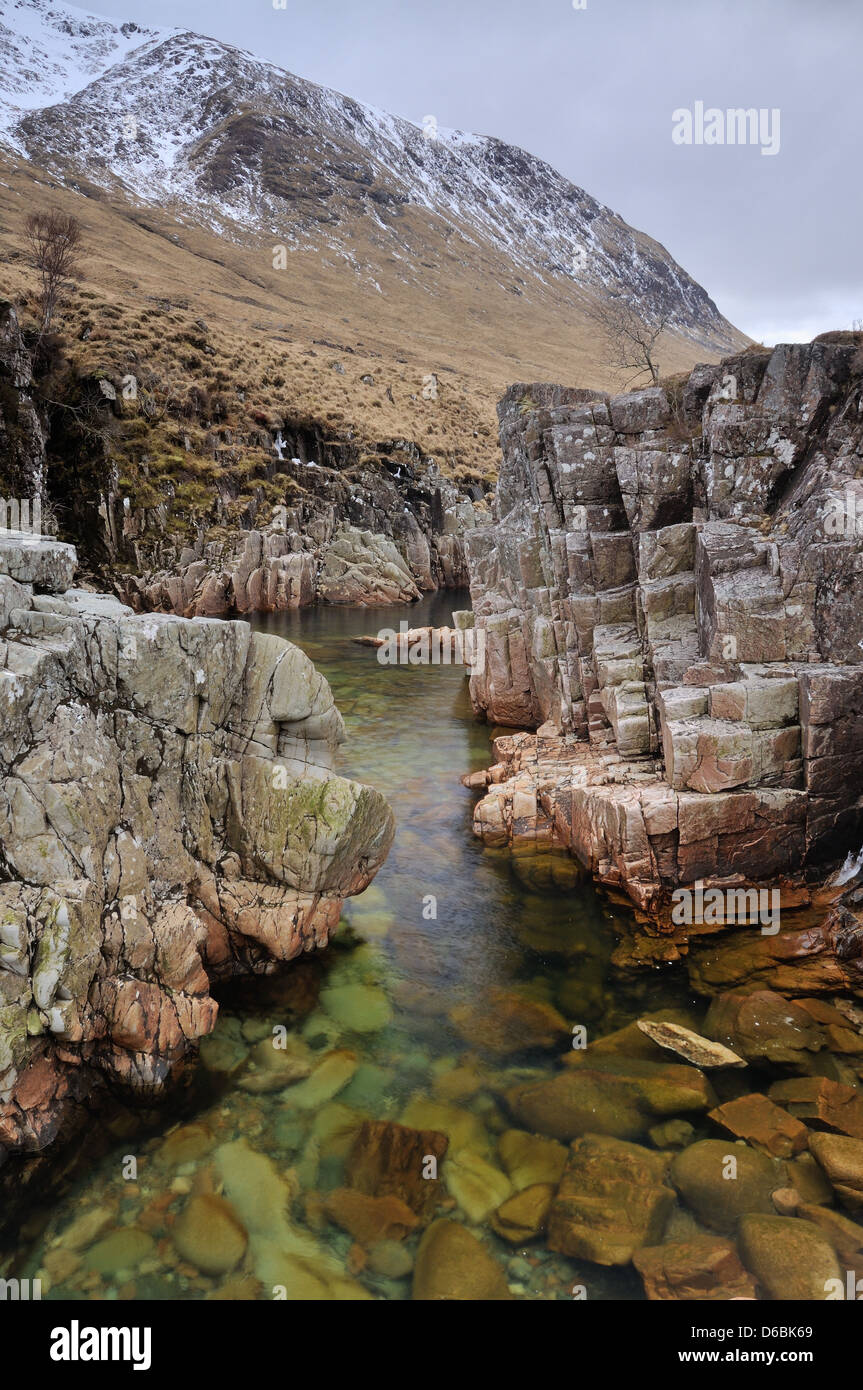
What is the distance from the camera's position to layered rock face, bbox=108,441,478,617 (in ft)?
173

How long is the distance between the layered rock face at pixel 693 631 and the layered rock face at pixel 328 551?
27.5 metres

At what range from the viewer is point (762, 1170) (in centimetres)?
987

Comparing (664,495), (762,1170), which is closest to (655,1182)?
(762,1170)

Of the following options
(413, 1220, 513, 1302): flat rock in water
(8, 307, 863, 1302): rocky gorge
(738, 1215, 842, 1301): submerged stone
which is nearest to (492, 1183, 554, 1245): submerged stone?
(8, 307, 863, 1302): rocky gorge

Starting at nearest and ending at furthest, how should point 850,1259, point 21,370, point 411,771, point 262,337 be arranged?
point 850,1259 < point 411,771 < point 21,370 < point 262,337

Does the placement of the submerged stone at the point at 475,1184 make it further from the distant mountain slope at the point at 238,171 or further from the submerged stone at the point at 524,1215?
the distant mountain slope at the point at 238,171

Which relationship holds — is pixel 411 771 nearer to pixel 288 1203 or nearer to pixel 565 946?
pixel 565 946

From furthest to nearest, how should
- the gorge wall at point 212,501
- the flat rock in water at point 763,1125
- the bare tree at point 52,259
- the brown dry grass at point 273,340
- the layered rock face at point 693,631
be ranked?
the brown dry grass at point 273,340, the bare tree at point 52,259, the gorge wall at point 212,501, the layered rock face at point 693,631, the flat rock in water at point 763,1125

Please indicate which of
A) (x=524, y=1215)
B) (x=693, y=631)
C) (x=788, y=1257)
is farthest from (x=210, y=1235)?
(x=693, y=631)

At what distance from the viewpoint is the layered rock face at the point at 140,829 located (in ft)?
30.3

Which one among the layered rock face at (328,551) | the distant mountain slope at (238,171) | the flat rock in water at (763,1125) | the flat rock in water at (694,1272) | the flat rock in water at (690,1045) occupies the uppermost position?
the distant mountain slope at (238,171)

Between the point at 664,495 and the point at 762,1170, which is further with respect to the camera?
the point at 664,495

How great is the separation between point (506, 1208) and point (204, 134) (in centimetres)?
22815

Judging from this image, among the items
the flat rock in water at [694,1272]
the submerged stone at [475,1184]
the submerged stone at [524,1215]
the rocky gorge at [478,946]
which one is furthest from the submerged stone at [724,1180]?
the submerged stone at [475,1184]
